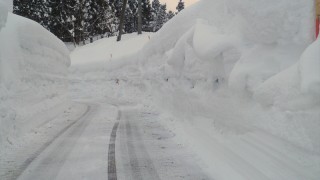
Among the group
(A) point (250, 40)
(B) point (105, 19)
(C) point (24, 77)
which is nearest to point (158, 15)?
(B) point (105, 19)

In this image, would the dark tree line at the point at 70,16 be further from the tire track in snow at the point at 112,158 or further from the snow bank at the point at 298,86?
the snow bank at the point at 298,86

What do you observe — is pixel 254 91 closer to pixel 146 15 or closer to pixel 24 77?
pixel 24 77

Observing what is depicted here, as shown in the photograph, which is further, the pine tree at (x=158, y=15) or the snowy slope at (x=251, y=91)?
the pine tree at (x=158, y=15)

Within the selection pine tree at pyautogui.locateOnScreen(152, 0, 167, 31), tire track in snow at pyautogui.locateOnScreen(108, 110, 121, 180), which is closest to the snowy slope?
tire track in snow at pyautogui.locateOnScreen(108, 110, 121, 180)

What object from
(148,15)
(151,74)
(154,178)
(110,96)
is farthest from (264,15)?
(148,15)

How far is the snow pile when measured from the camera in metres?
9.05

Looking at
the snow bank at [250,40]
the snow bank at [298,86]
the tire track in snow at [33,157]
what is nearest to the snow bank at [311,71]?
the snow bank at [298,86]

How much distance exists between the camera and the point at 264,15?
7090 millimetres

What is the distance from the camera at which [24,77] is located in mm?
10891

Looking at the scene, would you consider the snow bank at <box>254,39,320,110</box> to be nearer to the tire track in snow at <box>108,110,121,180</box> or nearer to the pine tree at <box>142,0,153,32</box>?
the tire track in snow at <box>108,110,121,180</box>

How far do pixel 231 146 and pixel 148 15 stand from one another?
61.4m

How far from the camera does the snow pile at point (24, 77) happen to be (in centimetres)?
905

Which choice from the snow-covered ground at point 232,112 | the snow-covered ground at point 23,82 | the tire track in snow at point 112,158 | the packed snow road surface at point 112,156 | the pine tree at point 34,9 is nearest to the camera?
the snow-covered ground at point 232,112

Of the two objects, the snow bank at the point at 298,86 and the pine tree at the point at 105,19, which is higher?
the pine tree at the point at 105,19
